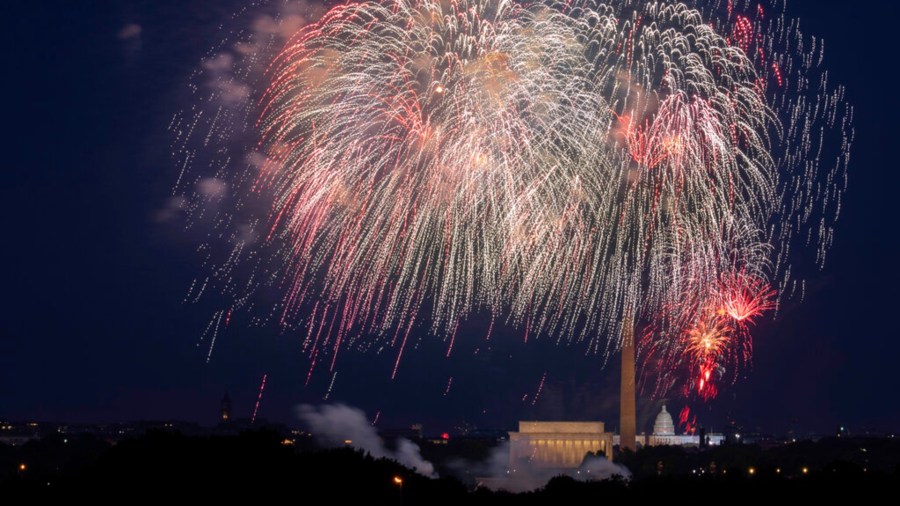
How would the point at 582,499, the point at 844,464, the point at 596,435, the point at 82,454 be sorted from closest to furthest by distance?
1. the point at 582,499
2. the point at 844,464
3. the point at 82,454
4. the point at 596,435

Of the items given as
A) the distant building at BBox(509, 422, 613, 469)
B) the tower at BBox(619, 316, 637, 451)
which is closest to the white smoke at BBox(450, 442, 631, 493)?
the distant building at BBox(509, 422, 613, 469)

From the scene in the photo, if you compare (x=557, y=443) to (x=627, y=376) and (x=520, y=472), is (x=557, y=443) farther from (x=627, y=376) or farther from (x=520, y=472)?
(x=627, y=376)

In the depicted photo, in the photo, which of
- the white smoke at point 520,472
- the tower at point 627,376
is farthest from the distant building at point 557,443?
the tower at point 627,376

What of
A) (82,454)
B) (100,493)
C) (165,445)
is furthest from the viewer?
(82,454)

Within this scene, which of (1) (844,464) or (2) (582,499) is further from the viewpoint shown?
(1) (844,464)

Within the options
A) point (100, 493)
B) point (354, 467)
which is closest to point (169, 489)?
point (100, 493)

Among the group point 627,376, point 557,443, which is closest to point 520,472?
point 557,443

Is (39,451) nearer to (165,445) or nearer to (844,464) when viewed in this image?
(165,445)

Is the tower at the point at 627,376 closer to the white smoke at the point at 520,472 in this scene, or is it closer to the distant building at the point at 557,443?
the white smoke at the point at 520,472
